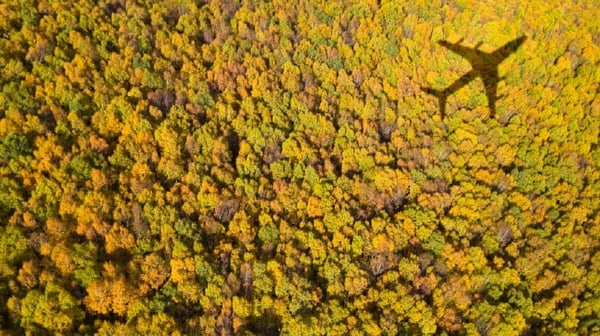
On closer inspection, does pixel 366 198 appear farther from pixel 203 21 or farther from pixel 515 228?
pixel 203 21

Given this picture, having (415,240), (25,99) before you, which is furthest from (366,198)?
(25,99)

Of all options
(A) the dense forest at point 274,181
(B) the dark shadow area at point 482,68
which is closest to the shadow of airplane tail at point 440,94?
(B) the dark shadow area at point 482,68

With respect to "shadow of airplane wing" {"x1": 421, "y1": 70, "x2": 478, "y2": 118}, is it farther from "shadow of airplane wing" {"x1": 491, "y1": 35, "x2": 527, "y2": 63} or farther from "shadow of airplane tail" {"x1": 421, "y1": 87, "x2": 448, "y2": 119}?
"shadow of airplane wing" {"x1": 491, "y1": 35, "x2": 527, "y2": 63}

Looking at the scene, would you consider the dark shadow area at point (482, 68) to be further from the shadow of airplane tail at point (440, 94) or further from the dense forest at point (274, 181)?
the dense forest at point (274, 181)

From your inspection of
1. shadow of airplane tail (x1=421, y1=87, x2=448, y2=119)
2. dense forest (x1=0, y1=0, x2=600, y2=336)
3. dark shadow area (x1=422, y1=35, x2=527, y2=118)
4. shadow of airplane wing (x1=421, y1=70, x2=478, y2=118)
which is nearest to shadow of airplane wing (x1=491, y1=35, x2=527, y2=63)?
dark shadow area (x1=422, y1=35, x2=527, y2=118)

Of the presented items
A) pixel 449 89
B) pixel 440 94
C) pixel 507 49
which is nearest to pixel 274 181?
pixel 440 94
